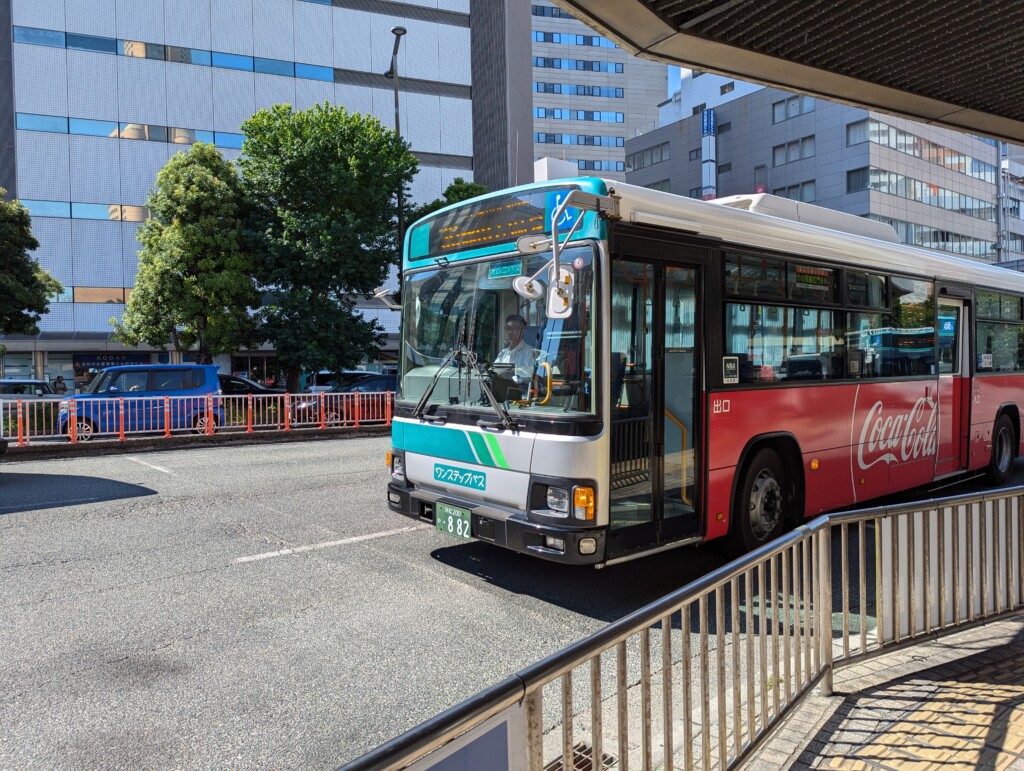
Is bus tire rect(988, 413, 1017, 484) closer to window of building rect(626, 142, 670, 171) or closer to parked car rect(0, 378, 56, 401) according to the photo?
parked car rect(0, 378, 56, 401)

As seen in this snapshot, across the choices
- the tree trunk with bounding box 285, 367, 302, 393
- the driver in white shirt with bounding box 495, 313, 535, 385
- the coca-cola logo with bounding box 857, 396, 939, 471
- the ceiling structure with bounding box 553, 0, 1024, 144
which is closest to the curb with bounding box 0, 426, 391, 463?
the tree trunk with bounding box 285, 367, 302, 393

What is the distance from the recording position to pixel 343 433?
727 inches

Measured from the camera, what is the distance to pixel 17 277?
23.9m

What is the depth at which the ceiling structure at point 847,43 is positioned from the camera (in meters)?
4.05

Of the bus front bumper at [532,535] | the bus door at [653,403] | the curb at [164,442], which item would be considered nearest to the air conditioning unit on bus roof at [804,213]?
the bus door at [653,403]

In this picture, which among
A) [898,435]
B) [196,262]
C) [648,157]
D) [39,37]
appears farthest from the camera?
[648,157]

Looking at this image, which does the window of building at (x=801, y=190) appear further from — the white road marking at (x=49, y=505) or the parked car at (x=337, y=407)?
the white road marking at (x=49, y=505)

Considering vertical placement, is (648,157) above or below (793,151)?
above

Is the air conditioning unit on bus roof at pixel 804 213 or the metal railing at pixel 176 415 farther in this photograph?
the metal railing at pixel 176 415

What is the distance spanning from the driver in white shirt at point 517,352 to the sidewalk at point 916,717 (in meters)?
2.76

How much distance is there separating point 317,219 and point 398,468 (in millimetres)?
18565

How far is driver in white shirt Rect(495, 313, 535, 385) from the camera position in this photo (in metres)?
5.39

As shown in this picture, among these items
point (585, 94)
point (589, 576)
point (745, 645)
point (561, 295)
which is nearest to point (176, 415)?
point (589, 576)

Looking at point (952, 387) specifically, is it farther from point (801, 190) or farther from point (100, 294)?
point (801, 190)
